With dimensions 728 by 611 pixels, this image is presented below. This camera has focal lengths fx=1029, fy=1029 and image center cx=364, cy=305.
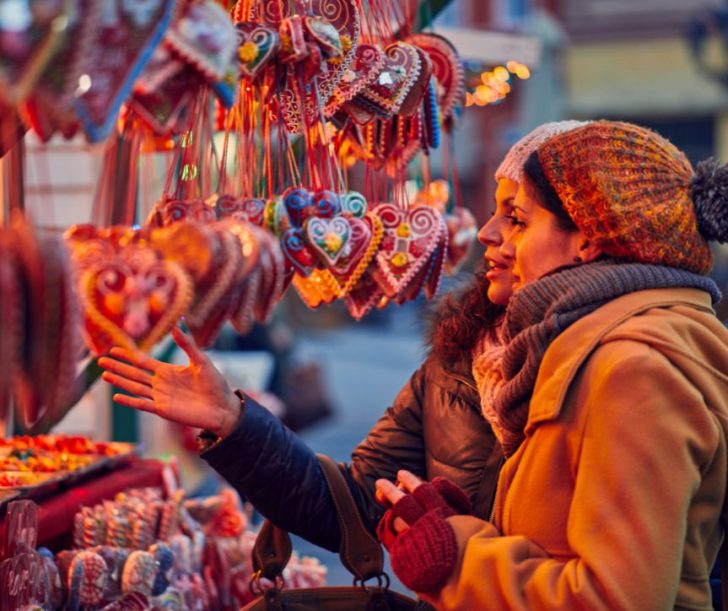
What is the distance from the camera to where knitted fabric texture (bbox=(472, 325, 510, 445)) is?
5.50 feet

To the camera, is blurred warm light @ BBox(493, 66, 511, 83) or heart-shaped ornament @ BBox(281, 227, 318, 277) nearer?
heart-shaped ornament @ BBox(281, 227, 318, 277)

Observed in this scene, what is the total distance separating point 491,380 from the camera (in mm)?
1732

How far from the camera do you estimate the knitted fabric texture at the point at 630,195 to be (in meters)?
1.52

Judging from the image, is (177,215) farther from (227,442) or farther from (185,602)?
(185,602)

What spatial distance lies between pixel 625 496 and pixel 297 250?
72cm

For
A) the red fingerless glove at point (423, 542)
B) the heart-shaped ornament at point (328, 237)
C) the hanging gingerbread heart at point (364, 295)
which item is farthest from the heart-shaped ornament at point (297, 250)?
the red fingerless glove at point (423, 542)

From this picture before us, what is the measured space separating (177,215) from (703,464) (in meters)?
0.88

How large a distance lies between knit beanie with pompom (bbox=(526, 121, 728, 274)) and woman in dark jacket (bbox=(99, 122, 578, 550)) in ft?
0.78

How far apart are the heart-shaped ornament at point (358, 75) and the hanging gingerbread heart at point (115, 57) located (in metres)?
0.64

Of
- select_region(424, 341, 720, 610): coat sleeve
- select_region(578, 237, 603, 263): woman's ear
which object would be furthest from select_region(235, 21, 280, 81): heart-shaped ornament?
select_region(424, 341, 720, 610): coat sleeve

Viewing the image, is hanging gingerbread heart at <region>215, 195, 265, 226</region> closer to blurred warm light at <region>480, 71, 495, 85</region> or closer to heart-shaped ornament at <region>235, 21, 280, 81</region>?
heart-shaped ornament at <region>235, 21, 280, 81</region>

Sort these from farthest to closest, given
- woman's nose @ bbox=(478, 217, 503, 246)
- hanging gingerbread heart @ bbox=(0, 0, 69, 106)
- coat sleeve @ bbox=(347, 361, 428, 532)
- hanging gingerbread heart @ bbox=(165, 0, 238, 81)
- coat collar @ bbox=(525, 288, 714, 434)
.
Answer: coat sleeve @ bbox=(347, 361, 428, 532) → woman's nose @ bbox=(478, 217, 503, 246) → coat collar @ bbox=(525, 288, 714, 434) → hanging gingerbread heart @ bbox=(165, 0, 238, 81) → hanging gingerbread heart @ bbox=(0, 0, 69, 106)

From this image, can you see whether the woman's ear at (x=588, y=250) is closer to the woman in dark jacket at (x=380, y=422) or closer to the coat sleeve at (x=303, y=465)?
the woman in dark jacket at (x=380, y=422)

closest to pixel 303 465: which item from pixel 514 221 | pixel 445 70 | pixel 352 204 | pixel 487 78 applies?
pixel 352 204
